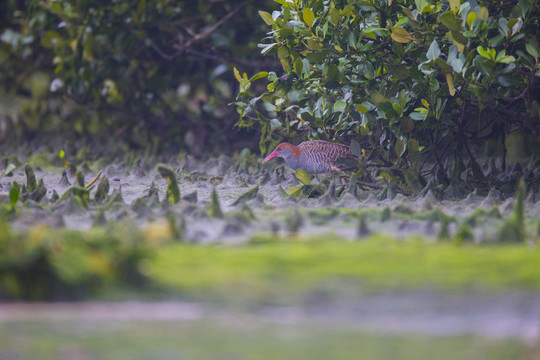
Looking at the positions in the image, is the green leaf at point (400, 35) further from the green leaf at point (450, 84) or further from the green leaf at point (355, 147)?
the green leaf at point (355, 147)

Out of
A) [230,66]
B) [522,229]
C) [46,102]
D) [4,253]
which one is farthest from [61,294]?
[46,102]

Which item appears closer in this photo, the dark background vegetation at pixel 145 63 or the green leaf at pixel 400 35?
the green leaf at pixel 400 35

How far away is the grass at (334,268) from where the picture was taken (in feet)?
6.16

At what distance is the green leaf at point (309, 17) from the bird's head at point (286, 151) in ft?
2.76

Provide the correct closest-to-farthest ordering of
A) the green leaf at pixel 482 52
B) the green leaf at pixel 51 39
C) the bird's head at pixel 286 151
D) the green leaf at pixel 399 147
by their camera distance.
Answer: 1. the green leaf at pixel 482 52
2. the green leaf at pixel 399 147
3. the bird's head at pixel 286 151
4. the green leaf at pixel 51 39

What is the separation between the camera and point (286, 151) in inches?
169

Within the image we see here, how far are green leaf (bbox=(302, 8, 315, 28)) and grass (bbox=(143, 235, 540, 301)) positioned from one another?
1575 millimetres

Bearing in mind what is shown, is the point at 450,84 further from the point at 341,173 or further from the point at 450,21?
the point at 341,173

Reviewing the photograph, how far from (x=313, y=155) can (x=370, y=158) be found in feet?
1.02

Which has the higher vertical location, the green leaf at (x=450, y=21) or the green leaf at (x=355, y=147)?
the green leaf at (x=450, y=21)

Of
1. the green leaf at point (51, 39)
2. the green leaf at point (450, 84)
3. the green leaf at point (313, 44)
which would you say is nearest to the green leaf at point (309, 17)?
the green leaf at point (313, 44)

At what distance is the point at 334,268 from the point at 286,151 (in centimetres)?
A: 232

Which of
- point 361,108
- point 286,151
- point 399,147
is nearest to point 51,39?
point 286,151

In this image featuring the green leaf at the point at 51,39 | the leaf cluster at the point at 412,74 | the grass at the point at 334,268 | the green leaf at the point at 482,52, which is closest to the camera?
the grass at the point at 334,268
